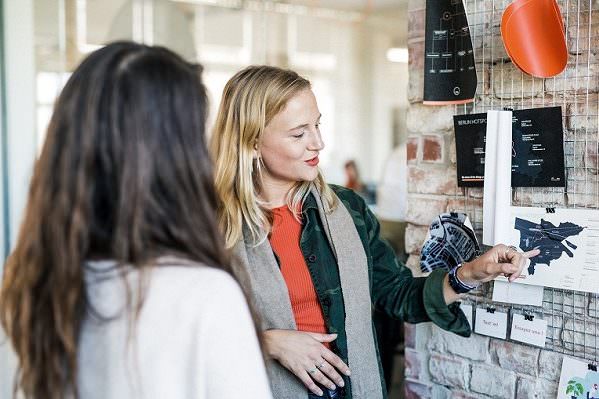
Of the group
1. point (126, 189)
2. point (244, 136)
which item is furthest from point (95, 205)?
point (244, 136)

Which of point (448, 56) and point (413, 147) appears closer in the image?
point (448, 56)

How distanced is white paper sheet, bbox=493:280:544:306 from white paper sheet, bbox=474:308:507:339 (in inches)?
1.8

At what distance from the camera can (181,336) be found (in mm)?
862

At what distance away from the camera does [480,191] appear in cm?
161

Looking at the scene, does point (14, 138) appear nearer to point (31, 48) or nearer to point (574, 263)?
point (31, 48)

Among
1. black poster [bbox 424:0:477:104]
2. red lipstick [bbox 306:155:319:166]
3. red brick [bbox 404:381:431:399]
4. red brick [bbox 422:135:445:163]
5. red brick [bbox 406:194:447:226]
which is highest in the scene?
black poster [bbox 424:0:477:104]

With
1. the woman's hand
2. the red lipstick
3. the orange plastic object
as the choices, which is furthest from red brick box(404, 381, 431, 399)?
the orange plastic object

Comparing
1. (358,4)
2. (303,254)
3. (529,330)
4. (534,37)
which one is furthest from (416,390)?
(358,4)

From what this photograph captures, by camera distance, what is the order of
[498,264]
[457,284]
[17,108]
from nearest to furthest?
1. [498,264]
2. [457,284]
3. [17,108]

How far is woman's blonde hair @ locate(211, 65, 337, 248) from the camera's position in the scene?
5.30ft

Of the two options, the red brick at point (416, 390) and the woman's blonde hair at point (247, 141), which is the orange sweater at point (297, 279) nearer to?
the woman's blonde hair at point (247, 141)

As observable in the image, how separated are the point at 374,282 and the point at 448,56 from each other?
1.86 ft

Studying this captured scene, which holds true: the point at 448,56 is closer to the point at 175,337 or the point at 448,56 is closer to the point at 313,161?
the point at 313,161

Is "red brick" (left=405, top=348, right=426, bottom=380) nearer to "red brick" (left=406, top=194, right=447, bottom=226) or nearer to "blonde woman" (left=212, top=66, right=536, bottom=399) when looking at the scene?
"blonde woman" (left=212, top=66, right=536, bottom=399)
